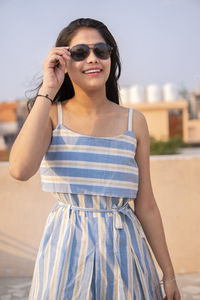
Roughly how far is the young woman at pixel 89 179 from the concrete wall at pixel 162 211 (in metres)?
1.99

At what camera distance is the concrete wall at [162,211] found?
3.44 metres

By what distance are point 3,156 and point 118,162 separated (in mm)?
31146

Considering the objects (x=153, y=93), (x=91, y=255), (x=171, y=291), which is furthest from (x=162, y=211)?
(x=153, y=93)

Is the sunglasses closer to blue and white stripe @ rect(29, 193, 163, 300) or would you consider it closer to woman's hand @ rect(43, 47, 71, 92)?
woman's hand @ rect(43, 47, 71, 92)

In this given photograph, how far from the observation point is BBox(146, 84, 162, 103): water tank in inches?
1222

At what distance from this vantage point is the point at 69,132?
137cm

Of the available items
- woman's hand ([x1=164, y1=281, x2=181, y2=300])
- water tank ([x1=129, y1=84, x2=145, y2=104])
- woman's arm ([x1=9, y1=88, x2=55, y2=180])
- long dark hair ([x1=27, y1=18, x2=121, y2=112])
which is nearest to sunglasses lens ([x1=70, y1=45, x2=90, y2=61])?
long dark hair ([x1=27, y1=18, x2=121, y2=112])

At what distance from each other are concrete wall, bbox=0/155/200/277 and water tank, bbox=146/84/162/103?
91.9 ft

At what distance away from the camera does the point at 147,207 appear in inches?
58.9

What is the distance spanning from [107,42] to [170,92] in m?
30.9

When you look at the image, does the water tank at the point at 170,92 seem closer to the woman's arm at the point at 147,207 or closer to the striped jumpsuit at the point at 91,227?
the woman's arm at the point at 147,207

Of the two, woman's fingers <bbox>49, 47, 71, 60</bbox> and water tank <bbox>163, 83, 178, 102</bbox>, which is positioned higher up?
woman's fingers <bbox>49, 47, 71, 60</bbox>

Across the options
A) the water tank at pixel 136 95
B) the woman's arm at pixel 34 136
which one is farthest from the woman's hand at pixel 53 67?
the water tank at pixel 136 95

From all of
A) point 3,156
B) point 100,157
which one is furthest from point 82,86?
point 3,156
